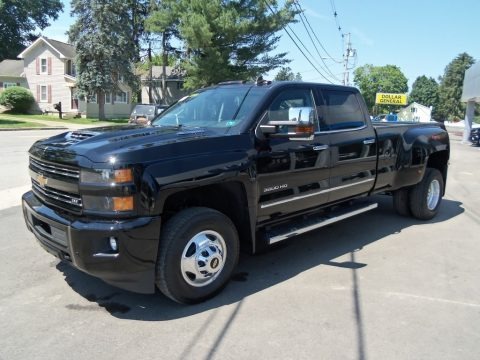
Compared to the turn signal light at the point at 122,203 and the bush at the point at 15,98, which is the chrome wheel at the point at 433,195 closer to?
the turn signal light at the point at 122,203

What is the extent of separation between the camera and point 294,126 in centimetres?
417

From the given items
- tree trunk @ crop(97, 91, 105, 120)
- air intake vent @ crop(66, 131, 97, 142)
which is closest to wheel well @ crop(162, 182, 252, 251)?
air intake vent @ crop(66, 131, 97, 142)

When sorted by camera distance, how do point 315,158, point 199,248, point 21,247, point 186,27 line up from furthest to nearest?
point 186,27 < point 21,247 < point 315,158 < point 199,248

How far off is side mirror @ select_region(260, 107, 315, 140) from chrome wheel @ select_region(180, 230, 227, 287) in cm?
108

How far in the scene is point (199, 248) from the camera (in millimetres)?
3877

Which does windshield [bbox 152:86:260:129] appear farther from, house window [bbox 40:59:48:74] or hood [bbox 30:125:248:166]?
house window [bbox 40:59:48:74]

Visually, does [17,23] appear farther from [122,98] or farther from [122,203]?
[122,203]

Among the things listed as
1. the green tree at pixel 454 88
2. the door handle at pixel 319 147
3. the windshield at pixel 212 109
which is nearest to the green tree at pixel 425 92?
the green tree at pixel 454 88

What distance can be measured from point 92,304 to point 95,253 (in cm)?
79

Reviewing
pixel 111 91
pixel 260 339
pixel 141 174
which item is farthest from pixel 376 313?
pixel 111 91

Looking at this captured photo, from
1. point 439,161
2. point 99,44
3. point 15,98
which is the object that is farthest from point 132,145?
point 15,98

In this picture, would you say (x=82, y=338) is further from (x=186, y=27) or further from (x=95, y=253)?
(x=186, y=27)

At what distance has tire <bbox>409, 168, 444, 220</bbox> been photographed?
702 centimetres

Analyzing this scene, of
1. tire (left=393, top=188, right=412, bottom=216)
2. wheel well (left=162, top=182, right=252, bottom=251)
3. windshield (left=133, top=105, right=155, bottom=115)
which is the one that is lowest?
tire (left=393, top=188, right=412, bottom=216)
